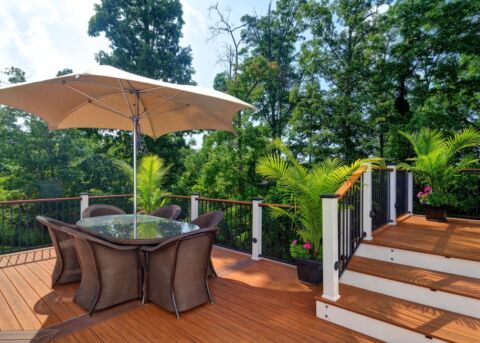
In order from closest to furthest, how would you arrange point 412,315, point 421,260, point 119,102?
point 412,315 < point 421,260 < point 119,102

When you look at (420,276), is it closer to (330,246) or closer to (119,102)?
(330,246)

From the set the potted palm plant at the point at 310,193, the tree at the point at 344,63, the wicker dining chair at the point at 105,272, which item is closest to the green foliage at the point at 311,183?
the potted palm plant at the point at 310,193

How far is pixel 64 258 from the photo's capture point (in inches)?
134

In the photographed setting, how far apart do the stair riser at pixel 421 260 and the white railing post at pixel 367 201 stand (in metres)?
0.23

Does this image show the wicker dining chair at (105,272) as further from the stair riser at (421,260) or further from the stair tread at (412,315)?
the stair riser at (421,260)

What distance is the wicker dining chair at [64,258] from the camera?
3311 mm

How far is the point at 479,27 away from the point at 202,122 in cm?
968

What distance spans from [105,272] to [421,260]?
11.2ft

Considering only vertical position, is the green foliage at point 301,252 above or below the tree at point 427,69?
below

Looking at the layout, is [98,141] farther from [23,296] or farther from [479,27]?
[479,27]

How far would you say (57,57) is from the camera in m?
11.7

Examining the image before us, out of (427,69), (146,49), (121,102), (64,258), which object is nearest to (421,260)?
(64,258)

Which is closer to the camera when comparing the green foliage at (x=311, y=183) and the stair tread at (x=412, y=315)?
the stair tread at (x=412, y=315)

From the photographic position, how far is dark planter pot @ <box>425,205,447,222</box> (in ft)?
15.9
